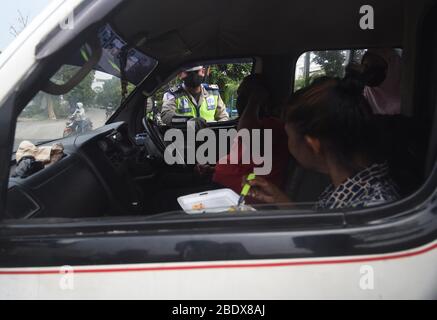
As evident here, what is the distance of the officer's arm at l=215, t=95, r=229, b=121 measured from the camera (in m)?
4.22

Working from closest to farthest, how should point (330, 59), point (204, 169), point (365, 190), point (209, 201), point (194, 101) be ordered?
point (365, 190) → point (209, 201) → point (204, 169) → point (330, 59) → point (194, 101)

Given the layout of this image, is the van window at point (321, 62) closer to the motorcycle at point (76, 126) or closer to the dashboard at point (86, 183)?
the dashboard at point (86, 183)

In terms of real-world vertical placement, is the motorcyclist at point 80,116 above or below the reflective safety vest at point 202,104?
above

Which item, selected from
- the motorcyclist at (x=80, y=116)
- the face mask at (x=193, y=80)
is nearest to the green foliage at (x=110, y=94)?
the motorcyclist at (x=80, y=116)

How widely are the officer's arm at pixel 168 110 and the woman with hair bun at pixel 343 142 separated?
243 centimetres

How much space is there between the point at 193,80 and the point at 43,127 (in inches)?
92.3

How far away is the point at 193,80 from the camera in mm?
3850

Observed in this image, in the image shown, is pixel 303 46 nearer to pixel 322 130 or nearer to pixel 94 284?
pixel 322 130

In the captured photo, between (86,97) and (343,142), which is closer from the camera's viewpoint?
(343,142)

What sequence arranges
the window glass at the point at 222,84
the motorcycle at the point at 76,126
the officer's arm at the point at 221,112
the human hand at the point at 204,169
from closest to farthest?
1. the motorcycle at the point at 76,126
2. the human hand at the point at 204,169
3. the window glass at the point at 222,84
4. the officer's arm at the point at 221,112

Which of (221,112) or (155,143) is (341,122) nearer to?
(155,143)

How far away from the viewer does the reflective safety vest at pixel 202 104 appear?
3941 millimetres

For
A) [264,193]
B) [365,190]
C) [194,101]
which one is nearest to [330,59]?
[194,101]

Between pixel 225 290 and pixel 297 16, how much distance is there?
2528 millimetres
